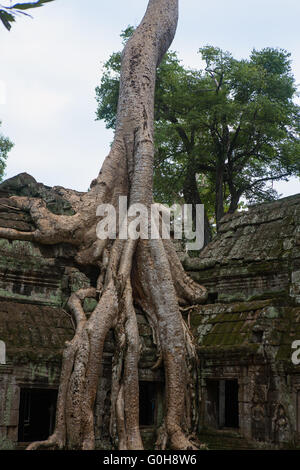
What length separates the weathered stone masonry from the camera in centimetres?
693

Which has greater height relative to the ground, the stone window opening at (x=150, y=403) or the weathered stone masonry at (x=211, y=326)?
the weathered stone masonry at (x=211, y=326)

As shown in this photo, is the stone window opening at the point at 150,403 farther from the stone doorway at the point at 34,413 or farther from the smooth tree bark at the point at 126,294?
the stone doorway at the point at 34,413

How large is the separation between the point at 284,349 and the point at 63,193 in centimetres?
435

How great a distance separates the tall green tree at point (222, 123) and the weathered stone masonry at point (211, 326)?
23.6 ft

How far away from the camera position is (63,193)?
→ 955 centimetres

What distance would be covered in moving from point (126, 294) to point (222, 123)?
10.1 meters

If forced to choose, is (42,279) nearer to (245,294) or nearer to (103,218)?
(103,218)

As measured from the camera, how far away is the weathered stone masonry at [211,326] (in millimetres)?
6926

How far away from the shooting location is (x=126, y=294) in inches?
314

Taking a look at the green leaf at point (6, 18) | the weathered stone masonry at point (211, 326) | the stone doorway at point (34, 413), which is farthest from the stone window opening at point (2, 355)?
the green leaf at point (6, 18)

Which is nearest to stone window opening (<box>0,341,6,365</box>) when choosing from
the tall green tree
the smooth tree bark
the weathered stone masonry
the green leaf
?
the weathered stone masonry

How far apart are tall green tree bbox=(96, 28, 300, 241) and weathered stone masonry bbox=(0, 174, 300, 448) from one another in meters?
7.20

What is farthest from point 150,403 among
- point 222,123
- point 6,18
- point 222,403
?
point 222,123

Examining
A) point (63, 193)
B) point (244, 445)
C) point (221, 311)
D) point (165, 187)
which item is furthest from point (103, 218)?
point (165, 187)
